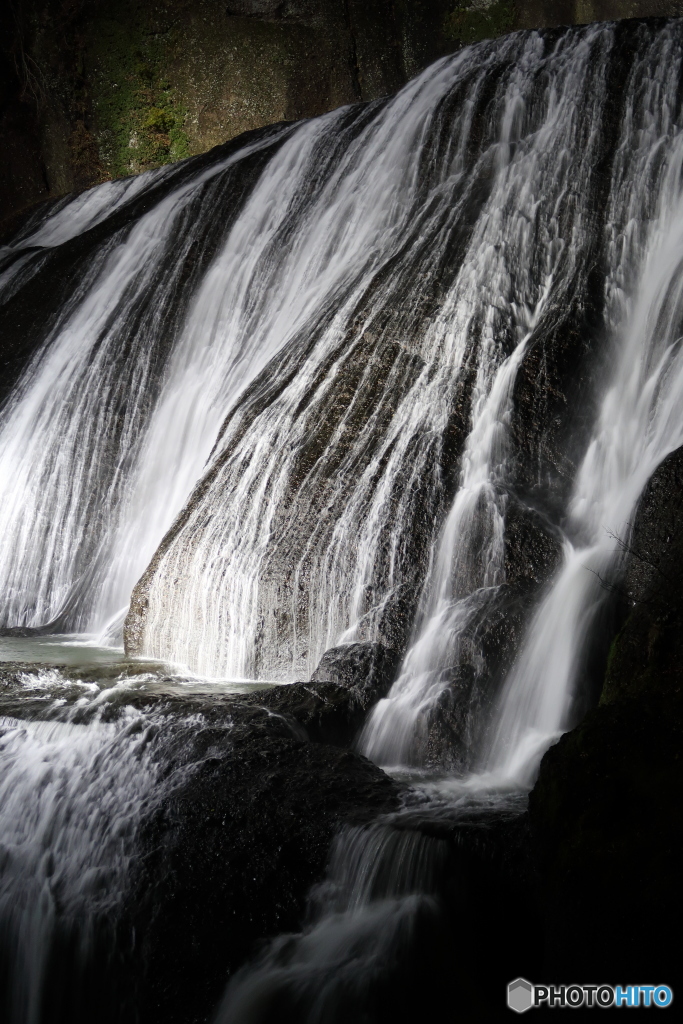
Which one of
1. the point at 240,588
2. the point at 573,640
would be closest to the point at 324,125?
the point at 240,588

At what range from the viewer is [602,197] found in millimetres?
7633

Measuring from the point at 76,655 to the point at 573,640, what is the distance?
13.2 feet

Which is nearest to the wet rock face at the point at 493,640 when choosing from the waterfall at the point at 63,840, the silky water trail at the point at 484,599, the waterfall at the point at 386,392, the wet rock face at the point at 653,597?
the silky water trail at the point at 484,599

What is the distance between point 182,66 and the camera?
15.8m

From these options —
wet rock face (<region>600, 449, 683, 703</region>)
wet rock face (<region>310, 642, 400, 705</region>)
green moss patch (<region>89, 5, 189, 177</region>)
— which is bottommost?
wet rock face (<region>310, 642, 400, 705</region>)

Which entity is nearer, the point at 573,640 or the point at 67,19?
the point at 573,640

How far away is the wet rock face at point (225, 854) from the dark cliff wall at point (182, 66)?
44.1ft

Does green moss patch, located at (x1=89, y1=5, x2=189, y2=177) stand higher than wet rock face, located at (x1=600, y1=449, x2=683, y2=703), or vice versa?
green moss patch, located at (x1=89, y1=5, x2=189, y2=177)

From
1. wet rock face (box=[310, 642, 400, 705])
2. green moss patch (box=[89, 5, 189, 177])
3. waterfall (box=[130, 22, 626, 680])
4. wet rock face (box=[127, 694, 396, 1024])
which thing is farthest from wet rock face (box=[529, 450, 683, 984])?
green moss patch (box=[89, 5, 189, 177])

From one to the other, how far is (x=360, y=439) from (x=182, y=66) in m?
11.8

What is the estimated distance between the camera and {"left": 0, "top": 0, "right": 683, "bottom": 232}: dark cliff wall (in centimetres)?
1497

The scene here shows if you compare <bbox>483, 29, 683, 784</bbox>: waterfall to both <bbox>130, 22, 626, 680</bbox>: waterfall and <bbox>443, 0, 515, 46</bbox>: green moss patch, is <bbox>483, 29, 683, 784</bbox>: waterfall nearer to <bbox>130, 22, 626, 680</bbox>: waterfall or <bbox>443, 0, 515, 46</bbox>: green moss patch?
<bbox>130, 22, 626, 680</bbox>: waterfall

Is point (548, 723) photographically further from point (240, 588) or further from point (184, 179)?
point (184, 179)

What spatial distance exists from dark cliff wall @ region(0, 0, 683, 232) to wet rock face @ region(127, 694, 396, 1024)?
1345cm
